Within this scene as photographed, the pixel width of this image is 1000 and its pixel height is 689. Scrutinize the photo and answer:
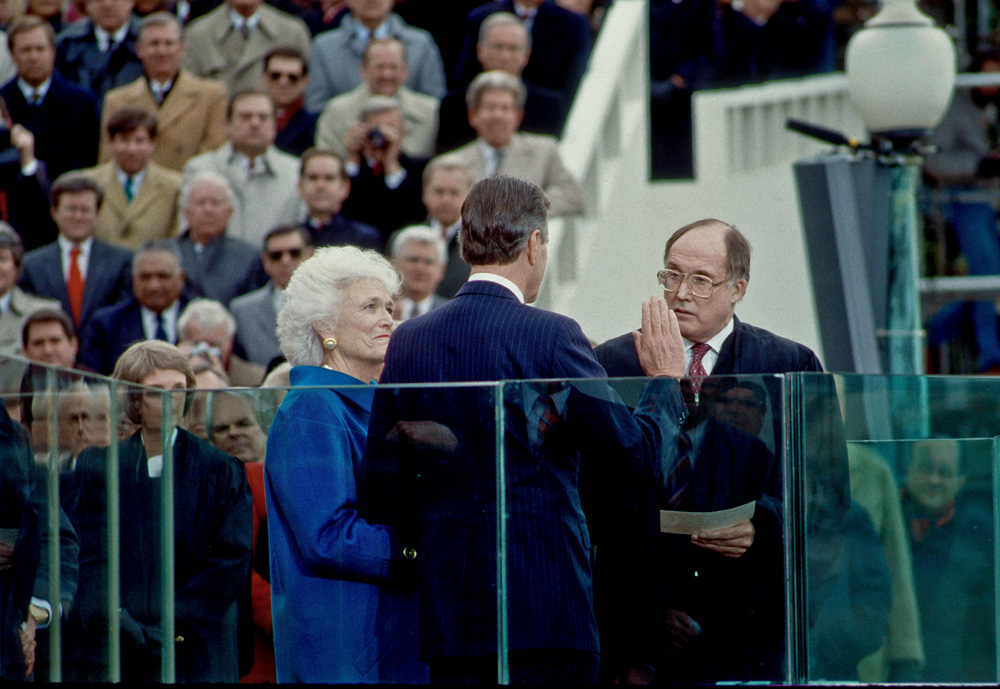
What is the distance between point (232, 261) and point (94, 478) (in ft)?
14.7

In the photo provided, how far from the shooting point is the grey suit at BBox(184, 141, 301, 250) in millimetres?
8633

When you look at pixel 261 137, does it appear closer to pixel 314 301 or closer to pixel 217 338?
pixel 217 338

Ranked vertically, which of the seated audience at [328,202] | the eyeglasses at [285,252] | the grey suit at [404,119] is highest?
the grey suit at [404,119]

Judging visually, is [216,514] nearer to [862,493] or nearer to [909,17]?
[862,493]

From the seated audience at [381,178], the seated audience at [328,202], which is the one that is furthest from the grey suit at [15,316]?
the seated audience at [381,178]

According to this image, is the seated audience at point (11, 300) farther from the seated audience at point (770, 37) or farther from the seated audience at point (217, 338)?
the seated audience at point (770, 37)

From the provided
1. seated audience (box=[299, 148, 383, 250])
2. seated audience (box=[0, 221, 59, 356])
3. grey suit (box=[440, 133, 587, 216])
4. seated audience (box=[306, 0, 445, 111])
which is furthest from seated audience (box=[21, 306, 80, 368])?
seated audience (box=[306, 0, 445, 111])

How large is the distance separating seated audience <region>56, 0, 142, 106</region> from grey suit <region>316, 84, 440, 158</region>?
1453 millimetres

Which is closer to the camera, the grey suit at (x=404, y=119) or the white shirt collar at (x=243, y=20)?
the grey suit at (x=404, y=119)

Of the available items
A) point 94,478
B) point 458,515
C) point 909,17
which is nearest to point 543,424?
point 458,515

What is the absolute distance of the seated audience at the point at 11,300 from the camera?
310 inches

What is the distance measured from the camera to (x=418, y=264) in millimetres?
7473

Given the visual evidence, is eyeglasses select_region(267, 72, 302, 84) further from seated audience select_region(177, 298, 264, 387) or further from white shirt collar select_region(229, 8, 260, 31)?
seated audience select_region(177, 298, 264, 387)

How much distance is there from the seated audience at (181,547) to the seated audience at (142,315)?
409 cm
